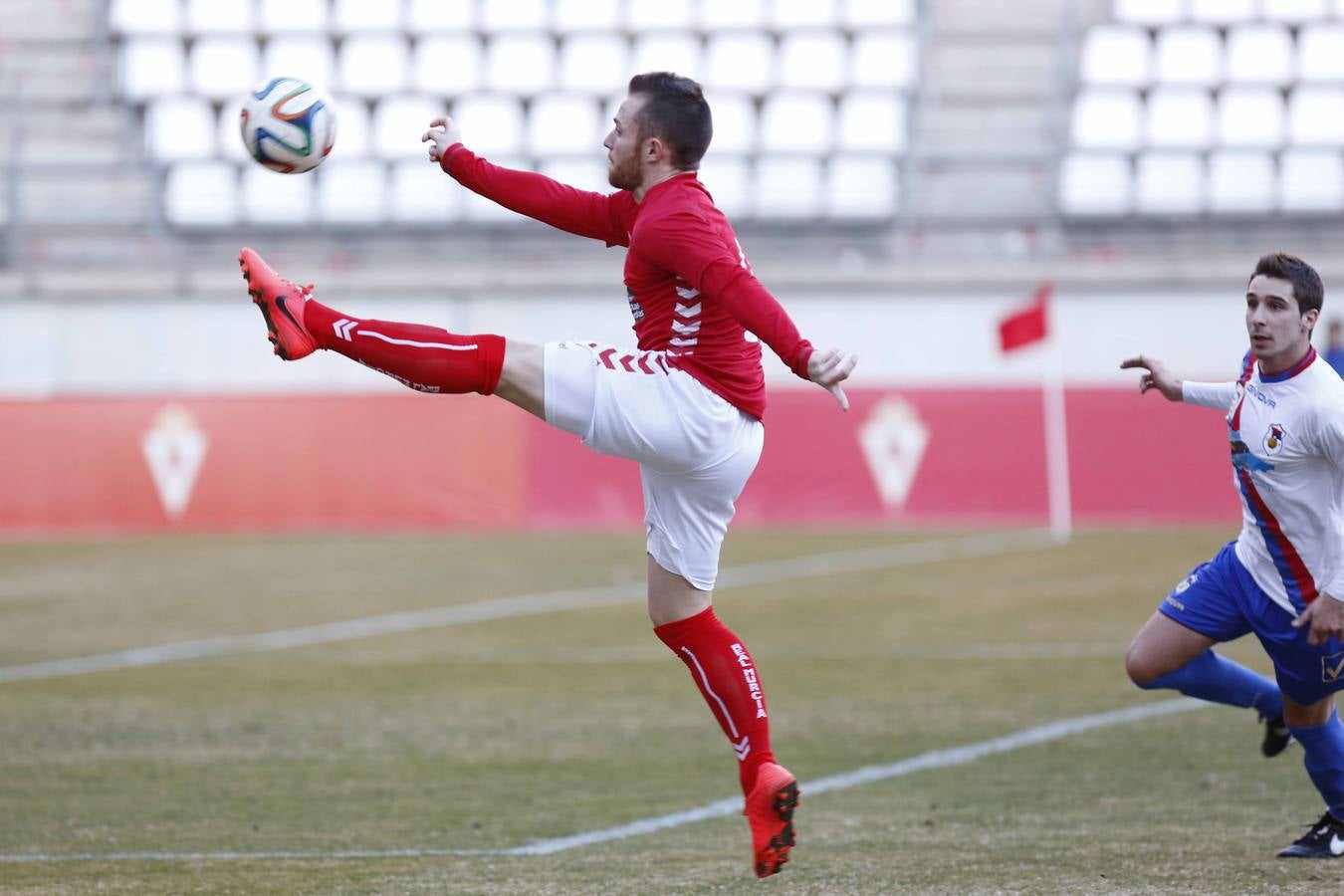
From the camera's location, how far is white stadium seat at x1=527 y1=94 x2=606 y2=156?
23.8m

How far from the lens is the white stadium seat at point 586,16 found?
2508 centimetres

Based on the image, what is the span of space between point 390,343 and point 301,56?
21259mm

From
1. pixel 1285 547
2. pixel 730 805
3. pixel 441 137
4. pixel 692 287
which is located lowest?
pixel 730 805

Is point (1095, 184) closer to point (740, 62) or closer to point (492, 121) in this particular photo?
point (740, 62)

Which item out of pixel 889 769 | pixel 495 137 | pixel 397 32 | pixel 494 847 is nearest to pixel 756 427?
pixel 494 847

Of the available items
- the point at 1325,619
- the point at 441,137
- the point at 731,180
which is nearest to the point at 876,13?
the point at 731,180

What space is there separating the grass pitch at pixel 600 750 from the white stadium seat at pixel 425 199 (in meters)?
9.64

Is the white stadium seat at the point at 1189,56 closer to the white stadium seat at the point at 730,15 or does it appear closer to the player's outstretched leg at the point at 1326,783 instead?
the white stadium seat at the point at 730,15

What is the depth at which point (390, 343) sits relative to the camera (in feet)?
16.1

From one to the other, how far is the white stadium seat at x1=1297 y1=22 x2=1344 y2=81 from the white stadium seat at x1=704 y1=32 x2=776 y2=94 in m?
7.66

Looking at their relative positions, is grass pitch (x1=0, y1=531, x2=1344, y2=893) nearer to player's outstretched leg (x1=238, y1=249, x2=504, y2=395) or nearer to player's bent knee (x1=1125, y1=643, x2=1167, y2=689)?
player's bent knee (x1=1125, y1=643, x2=1167, y2=689)

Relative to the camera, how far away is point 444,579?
14.9 meters

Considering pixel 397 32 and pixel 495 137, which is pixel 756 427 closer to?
pixel 495 137

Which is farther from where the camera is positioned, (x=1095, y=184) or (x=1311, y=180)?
(x=1095, y=184)
